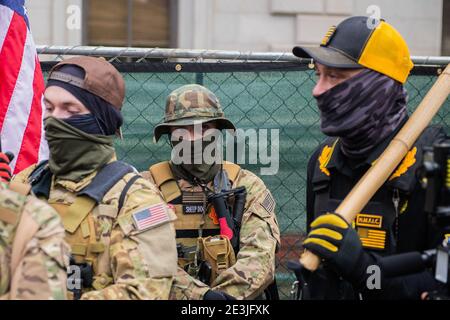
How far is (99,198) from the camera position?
339 centimetres

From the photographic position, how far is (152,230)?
331 centimetres

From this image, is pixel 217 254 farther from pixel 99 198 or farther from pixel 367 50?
pixel 367 50

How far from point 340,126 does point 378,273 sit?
A: 588 mm

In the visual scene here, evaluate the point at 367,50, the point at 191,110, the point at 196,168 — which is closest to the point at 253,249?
the point at 196,168

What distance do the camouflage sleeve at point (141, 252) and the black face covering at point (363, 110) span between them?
71cm

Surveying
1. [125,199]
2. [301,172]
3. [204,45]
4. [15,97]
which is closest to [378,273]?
[125,199]

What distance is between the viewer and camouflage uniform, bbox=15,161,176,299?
10.6ft

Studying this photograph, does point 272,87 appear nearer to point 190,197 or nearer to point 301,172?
point 301,172

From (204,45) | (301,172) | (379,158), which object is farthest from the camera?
(204,45)

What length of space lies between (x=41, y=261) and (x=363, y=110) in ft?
4.49

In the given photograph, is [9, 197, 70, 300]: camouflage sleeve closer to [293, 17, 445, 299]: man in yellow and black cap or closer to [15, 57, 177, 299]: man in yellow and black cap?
[15, 57, 177, 299]: man in yellow and black cap

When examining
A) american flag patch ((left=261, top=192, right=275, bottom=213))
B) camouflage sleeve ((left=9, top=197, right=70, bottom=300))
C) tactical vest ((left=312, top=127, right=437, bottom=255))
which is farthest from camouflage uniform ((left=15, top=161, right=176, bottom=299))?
american flag patch ((left=261, top=192, right=275, bottom=213))

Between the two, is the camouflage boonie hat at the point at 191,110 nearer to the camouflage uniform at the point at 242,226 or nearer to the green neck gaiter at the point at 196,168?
the camouflage uniform at the point at 242,226
